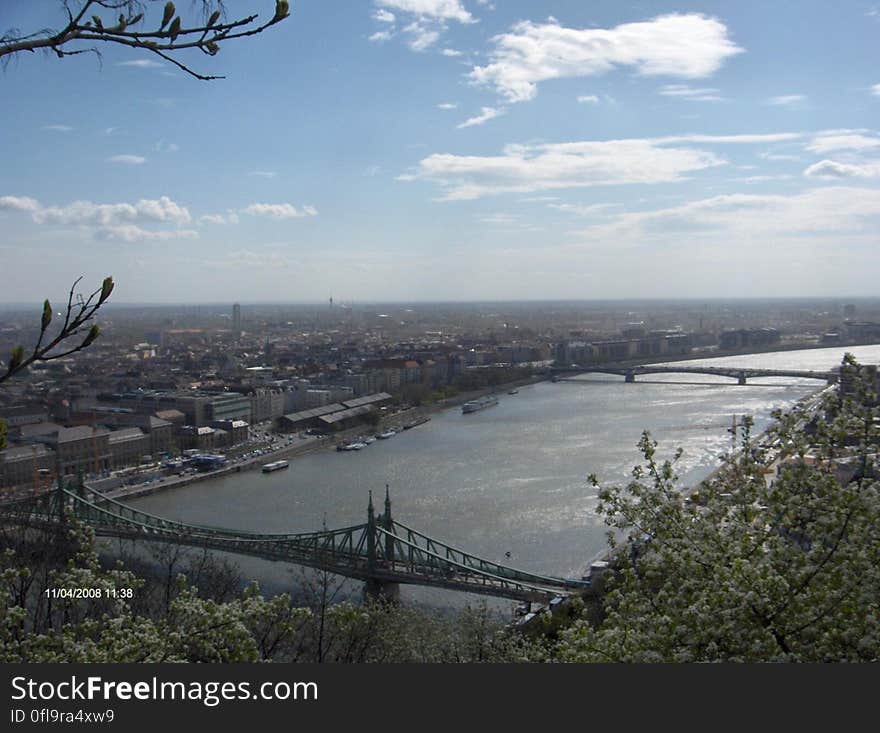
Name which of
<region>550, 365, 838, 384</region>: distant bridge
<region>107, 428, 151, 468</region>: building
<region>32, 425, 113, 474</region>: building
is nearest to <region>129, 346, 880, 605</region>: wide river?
<region>32, 425, 113, 474</region>: building

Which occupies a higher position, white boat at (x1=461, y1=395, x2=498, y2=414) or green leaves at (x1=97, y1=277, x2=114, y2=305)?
green leaves at (x1=97, y1=277, x2=114, y2=305)

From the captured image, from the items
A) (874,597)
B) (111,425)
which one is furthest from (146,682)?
(111,425)

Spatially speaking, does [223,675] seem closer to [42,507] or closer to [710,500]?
[710,500]

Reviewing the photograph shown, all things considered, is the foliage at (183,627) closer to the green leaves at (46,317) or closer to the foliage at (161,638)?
the foliage at (161,638)

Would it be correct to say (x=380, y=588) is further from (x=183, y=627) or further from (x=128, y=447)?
(x=128, y=447)

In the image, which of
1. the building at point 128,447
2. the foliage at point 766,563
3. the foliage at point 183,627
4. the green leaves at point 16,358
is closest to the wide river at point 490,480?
the building at point 128,447

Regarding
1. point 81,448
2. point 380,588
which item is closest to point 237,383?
point 81,448

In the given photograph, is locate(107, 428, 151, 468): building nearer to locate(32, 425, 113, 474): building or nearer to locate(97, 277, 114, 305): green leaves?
locate(32, 425, 113, 474): building
